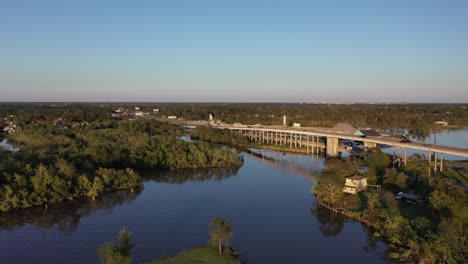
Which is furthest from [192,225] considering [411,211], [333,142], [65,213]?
[333,142]

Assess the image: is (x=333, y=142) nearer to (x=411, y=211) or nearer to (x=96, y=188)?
(x=411, y=211)

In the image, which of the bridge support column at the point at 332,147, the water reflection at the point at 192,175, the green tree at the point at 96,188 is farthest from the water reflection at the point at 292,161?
the green tree at the point at 96,188

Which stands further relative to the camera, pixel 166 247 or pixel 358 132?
pixel 358 132

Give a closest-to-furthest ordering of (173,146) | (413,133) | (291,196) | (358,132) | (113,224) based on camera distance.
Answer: (113,224), (291,196), (173,146), (358,132), (413,133)

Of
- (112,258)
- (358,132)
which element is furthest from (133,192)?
(358,132)

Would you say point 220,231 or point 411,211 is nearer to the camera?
point 220,231

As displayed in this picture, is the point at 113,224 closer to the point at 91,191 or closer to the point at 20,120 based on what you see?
the point at 91,191

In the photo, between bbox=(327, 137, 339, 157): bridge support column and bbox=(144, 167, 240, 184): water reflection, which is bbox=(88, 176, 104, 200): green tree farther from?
bbox=(327, 137, 339, 157): bridge support column

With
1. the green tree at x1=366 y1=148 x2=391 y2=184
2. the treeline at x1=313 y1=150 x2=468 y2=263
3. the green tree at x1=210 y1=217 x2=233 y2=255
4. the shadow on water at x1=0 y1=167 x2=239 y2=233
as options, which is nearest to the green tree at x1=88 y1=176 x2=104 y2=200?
the shadow on water at x1=0 y1=167 x2=239 y2=233
